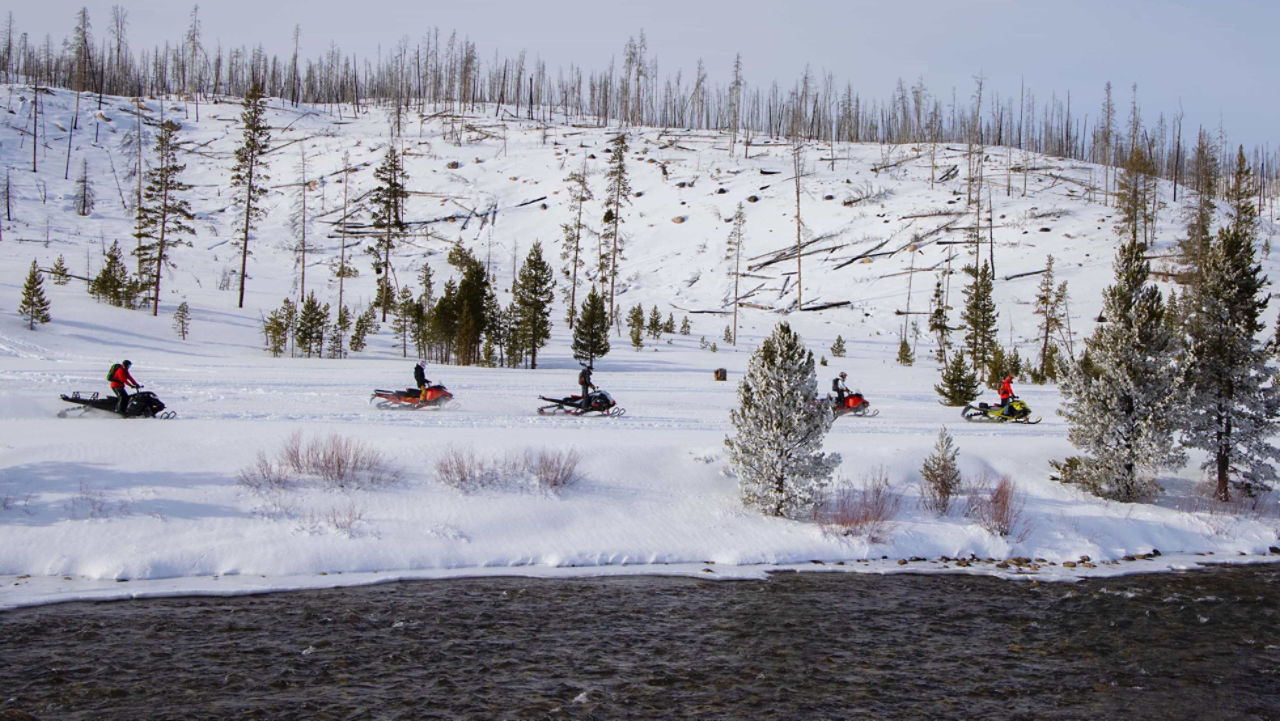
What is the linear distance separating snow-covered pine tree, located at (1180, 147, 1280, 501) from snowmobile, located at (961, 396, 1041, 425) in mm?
6734

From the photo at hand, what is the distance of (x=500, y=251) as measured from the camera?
8631 cm

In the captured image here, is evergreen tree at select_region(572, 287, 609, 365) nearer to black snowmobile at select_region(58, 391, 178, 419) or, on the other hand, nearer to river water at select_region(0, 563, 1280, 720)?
black snowmobile at select_region(58, 391, 178, 419)

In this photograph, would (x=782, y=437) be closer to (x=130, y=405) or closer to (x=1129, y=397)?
(x=1129, y=397)

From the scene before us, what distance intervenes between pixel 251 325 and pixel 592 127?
3487 inches

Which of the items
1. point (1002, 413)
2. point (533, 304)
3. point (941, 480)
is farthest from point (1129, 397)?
point (533, 304)

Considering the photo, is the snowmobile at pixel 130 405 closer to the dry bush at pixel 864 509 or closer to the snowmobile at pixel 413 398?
the snowmobile at pixel 413 398

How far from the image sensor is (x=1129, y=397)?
1836 centimetres

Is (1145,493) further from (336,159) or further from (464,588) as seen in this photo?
(336,159)

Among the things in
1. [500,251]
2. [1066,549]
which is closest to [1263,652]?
[1066,549]

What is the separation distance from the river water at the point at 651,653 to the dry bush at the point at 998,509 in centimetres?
319

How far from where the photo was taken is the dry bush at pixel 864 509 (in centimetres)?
1571

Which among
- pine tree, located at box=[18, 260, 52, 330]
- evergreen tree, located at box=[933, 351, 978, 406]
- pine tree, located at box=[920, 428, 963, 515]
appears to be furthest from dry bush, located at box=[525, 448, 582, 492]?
pine tree, located at box=[18, 260, 52, 330]

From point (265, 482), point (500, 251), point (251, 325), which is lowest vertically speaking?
point (265, 482)

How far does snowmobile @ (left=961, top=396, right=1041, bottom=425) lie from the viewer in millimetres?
25578
